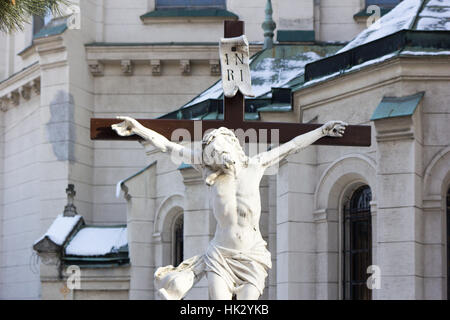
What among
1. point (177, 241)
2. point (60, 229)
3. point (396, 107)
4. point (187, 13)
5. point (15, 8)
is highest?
point (187, 13)

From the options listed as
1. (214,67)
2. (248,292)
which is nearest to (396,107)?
(248,292)

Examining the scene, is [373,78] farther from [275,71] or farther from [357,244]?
[275,71]

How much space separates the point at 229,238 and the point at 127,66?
22.6 m

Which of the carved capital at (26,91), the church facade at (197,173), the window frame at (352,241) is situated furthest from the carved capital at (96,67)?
the window frame at (352,241)

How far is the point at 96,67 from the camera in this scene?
32.9 meters

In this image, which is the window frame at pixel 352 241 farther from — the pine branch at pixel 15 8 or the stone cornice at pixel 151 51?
the stone cornice at pixel 151 51

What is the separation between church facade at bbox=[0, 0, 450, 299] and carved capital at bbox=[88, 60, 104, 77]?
1.5 inches

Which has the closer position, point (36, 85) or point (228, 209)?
point (228, 209)

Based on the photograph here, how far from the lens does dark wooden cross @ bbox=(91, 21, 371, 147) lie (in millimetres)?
11336

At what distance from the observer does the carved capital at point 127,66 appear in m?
32.7

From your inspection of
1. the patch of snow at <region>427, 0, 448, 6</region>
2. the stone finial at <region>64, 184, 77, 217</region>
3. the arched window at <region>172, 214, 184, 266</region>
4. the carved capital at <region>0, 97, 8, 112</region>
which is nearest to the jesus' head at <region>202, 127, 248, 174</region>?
the patch of snow at <region>427, 0, 448, 6</region>
